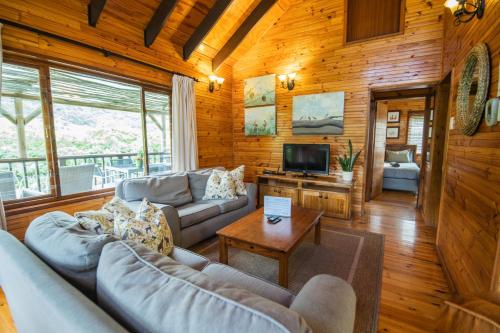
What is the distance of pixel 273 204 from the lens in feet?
8.28

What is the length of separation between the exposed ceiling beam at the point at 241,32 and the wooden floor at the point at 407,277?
341cm

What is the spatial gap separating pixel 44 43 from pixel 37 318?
2.83m

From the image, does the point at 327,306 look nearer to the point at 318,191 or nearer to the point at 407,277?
the point at 407,277

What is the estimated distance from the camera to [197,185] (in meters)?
3.30

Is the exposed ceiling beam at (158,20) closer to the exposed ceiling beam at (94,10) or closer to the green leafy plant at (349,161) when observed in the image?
the exposed ceiling beam at (94,10)

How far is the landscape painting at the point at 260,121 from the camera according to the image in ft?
14.8

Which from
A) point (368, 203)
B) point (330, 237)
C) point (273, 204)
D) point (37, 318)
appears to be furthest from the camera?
point (368, 203)

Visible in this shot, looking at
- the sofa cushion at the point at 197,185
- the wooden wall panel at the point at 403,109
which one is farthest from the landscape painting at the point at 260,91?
the wooden wall panel at the point at 403,109

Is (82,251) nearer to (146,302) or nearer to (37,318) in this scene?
(37,318)

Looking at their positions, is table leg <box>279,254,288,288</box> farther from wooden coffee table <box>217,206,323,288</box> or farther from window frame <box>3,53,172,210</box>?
window frame <box>3,53,172,210</box>

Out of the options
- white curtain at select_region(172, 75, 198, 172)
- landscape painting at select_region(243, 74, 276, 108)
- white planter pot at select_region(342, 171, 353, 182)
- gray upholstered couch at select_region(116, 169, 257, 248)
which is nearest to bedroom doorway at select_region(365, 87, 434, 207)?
white planter pot at select_region(342, 171, 353, 182)

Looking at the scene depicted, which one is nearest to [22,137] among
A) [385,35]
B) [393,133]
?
[385,35]

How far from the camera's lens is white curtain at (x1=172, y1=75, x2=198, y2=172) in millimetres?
3805

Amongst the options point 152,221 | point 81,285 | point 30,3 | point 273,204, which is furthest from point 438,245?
point 30,3
